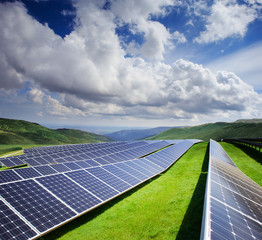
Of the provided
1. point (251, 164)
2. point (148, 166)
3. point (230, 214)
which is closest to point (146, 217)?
point (230, 214)

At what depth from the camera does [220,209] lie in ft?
24.8

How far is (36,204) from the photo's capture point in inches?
400

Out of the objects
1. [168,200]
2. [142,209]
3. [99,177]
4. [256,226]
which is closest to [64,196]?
[99,177]

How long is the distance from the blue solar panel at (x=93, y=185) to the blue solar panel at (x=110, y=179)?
61 centimetres

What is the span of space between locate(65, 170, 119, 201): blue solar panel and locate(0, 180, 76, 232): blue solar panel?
2956 millimetres

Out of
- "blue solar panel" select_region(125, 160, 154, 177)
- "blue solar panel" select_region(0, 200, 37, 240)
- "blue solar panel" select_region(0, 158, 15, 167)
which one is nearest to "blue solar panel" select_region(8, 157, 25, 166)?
"blue solar panel" select_region(0, 158, 15, 167)

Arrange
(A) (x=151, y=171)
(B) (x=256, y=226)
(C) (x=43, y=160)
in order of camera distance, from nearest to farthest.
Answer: (B) (x=256, y=226)
(A) (x=151, y=171)
(C) (x=43, y=160)

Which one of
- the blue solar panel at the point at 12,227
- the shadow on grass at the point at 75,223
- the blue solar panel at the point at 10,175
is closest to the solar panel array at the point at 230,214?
the blue solar panel at the point at 12,227

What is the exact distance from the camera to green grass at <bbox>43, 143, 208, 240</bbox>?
10.1m

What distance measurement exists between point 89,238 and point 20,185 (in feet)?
20.3

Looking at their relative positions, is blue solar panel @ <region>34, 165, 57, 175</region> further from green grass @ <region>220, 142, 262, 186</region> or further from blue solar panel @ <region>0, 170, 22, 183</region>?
green grass @ <region>220, 142, 262, 186</region>

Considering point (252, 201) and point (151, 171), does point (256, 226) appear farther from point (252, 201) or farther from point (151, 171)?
point (151, 171)

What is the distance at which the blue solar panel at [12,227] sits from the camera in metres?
7.57

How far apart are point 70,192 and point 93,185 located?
2315 mm
